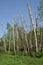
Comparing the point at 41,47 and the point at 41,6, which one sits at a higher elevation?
the point at 41,6

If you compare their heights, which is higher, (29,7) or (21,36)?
(29,7)

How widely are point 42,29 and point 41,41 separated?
10.7 ft

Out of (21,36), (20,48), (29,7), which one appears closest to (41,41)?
(21,36)

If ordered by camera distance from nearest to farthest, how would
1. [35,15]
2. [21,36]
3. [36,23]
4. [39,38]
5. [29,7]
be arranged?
1. [29,7]
2. [35,15]
3. [36,23]
4. [39,38]
5. [21,36]

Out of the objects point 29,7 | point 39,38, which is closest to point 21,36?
point 39,38

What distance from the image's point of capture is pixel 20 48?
51.9 m

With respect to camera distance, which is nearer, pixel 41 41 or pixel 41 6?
pixel 41 6

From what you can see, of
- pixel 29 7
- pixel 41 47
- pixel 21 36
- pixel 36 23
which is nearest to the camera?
pixel 29 7

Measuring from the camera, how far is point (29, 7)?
29000 millimetres

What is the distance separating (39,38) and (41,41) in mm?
811

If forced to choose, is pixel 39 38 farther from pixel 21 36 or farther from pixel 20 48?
pixel 20 48

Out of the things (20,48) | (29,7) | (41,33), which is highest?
(29,7)

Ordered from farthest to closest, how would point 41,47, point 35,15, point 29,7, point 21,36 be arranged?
point 21,36
point 41,47
point 35,15
point 29,7

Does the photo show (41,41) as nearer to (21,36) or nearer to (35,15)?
(21,36)
